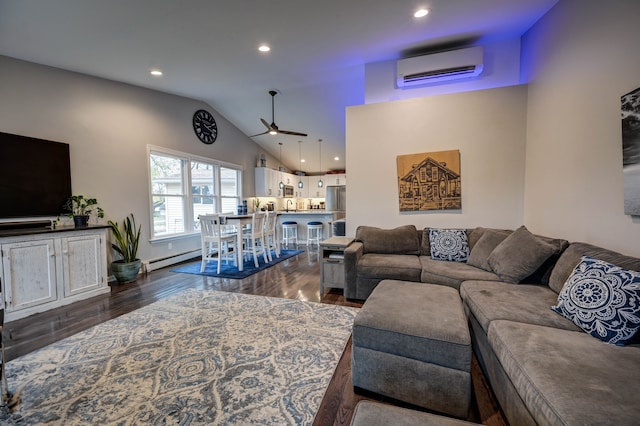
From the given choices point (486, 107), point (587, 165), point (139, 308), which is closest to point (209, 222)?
point (139, 308)

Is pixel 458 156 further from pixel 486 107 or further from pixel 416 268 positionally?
pixel 416 268

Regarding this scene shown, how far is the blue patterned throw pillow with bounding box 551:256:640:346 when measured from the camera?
126 centimetres

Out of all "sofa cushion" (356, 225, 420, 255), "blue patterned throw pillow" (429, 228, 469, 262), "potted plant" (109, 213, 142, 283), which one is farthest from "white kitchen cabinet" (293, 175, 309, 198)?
"blue patterned throw pillow" (429, 228, 469, 262)

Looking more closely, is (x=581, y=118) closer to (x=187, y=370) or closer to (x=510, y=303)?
(x=510, y=303)

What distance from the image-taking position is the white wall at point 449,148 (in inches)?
124

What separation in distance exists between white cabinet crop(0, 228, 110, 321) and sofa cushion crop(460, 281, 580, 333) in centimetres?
425

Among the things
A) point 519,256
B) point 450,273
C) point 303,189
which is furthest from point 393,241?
point 303,189

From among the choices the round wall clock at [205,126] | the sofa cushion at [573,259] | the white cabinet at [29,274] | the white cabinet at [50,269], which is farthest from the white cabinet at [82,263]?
the sofa cushion at [573,259]

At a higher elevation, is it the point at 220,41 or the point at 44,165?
the point at 220,41

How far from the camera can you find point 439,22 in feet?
9.02

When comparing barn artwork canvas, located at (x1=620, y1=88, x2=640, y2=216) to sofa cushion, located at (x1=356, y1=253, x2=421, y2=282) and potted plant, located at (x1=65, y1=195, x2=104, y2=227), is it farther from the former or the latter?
potted plant, located at (x1=65, y1=195, x2=104, y2=227)

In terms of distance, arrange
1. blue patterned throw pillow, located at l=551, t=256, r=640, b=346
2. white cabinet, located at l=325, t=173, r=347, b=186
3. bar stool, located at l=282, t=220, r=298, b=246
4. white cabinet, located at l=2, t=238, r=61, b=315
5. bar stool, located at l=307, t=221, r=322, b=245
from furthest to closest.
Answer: white cabinet, located at l=325, t=173, r=347, b=186
bar stool, located at l=282, t=220, r=298, b=246
bar stool, located at l=307, t=221, r=322, b=245
white cabinet, located at l=2, t=238, r=61, b=315
blue patterned throw pillow, located at l=551, t=256, r=640, b=346

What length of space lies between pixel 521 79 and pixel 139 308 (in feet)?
18.2

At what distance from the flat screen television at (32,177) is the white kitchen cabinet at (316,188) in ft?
22.9
